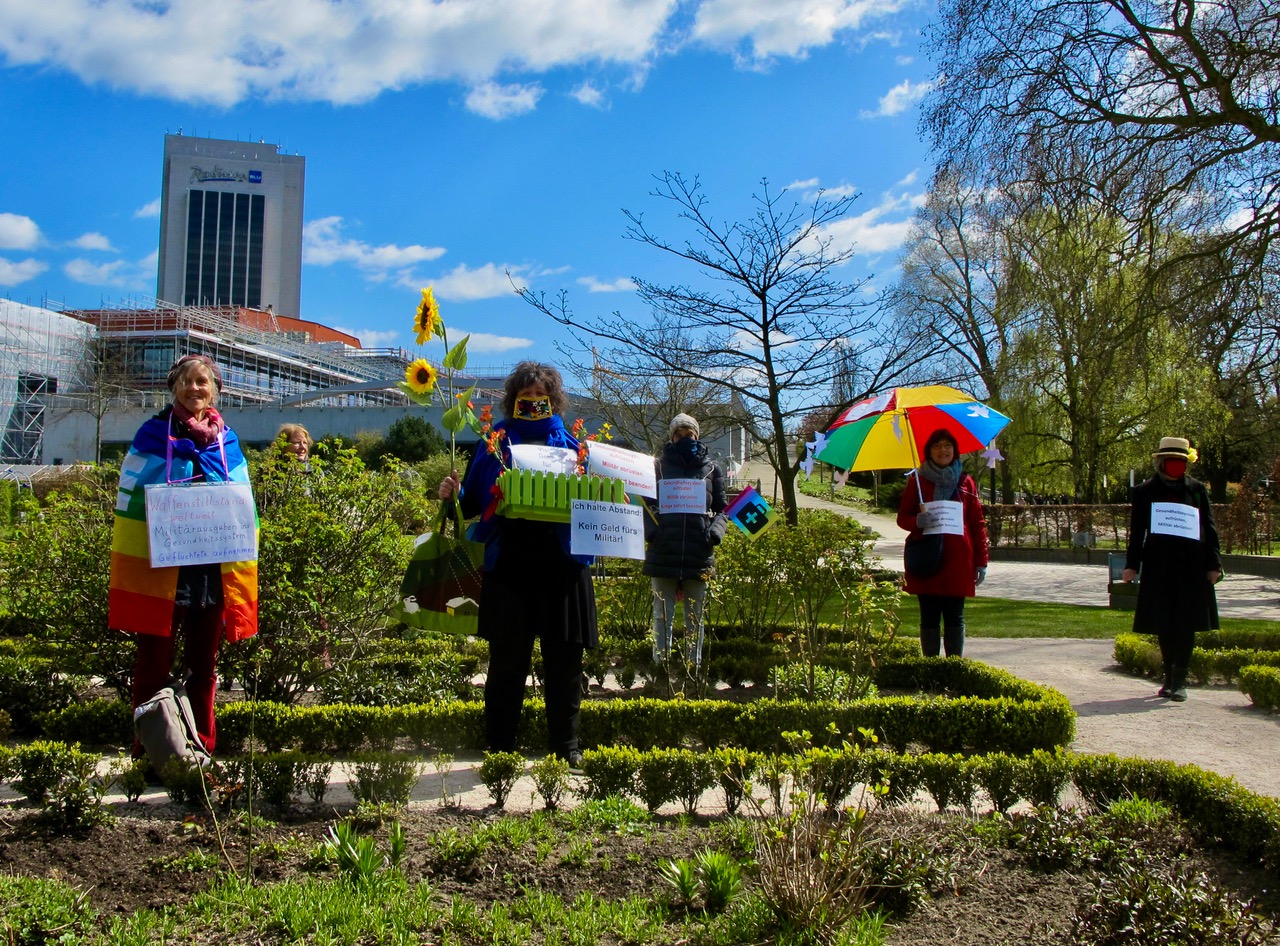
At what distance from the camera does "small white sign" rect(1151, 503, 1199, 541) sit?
249 inches

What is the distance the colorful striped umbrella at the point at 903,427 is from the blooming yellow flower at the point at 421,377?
13.6 feet

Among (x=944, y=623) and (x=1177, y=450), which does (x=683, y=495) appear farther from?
(x=1177, y=450)

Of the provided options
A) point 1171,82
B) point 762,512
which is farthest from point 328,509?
point 1171,82

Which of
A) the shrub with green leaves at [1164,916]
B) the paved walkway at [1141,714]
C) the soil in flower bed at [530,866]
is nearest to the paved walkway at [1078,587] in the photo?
the paved walkway at [1141,714]

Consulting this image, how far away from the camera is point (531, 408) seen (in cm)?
427

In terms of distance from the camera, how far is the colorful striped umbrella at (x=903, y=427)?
7.17 metres

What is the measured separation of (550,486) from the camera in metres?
4.00

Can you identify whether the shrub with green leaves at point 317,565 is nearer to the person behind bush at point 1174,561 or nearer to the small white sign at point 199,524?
the small white sign at point 199,524

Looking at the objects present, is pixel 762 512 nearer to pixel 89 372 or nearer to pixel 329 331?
pixel 89 372

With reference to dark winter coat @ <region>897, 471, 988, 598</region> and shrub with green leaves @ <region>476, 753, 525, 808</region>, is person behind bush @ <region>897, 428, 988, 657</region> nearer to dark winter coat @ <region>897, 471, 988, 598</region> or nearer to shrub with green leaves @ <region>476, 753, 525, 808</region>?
dark winter coat @ <region>897, 471, 988, 598</region>

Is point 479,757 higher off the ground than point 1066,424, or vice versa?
point 1066,424

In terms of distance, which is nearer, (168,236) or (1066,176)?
(1066,176)

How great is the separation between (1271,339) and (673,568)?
36.6ft

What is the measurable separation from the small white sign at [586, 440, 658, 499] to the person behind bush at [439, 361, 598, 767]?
6.9 inches
